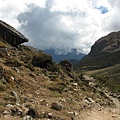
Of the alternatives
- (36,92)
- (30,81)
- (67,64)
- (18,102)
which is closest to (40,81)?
(30,81)

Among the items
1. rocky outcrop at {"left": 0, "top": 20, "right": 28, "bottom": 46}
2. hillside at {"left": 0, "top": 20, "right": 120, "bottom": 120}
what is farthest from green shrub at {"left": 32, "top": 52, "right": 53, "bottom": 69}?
rocky outcrop at {"left": 0, "top": 20, "right": 28, "bottom": 46}

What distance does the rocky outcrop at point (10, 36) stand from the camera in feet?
122

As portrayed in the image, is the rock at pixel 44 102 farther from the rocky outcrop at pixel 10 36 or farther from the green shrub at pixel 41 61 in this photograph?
the rocky outcrop at pixel 10 36

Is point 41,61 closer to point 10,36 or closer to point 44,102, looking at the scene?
point 10,36

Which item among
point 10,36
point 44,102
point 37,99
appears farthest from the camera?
point 10,36

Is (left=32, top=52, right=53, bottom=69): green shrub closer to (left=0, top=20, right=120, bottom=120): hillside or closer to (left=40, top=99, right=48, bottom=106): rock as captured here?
(left=0, top=20, right=120, bottom=120): hillside

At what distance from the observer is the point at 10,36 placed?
3791cm

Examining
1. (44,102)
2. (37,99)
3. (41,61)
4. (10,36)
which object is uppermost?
(10,36)

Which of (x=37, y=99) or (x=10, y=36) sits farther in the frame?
(x=10, y=36)

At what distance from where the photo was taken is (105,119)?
67.4 ft

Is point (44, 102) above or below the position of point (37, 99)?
below

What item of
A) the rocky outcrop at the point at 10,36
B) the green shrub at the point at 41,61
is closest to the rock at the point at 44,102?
the green shrub at the point at 41,61

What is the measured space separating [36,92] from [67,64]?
20595 millimetres

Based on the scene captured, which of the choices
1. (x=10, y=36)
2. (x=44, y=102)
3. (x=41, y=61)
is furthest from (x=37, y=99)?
(x=10, y=36)
